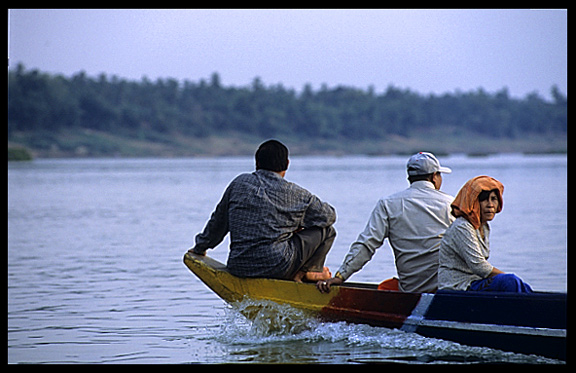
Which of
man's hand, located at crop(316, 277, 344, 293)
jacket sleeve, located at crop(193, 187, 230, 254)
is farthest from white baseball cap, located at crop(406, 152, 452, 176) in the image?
jacket sleeve, located at crop(193, 187, 230, 254)

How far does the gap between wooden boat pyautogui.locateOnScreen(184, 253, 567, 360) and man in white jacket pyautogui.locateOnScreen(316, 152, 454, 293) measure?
25cm

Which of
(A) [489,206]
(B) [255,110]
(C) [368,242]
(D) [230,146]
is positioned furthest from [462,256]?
(B) [255,110]

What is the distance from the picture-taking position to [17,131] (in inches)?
2894

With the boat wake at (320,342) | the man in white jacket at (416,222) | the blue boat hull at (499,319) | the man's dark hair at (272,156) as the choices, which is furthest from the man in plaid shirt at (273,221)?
the blue boat hull at (499,319)

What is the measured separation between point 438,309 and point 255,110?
282 ft

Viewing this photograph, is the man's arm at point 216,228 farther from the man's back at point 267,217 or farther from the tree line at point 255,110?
the tree line at point 255,110

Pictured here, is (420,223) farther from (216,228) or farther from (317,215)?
(216,228)

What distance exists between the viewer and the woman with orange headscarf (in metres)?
5.74

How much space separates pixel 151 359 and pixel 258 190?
145 centimetres

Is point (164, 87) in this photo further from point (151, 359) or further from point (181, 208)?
point (151, 359)

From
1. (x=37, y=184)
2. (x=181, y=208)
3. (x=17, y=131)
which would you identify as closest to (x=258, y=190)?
(x=181, y=208)

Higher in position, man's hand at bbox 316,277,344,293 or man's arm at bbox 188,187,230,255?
man's arm at bbox 188,187,230,255

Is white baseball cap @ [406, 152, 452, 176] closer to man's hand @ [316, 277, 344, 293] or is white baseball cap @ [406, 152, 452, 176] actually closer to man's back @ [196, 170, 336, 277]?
man's back @ [196, 170, 336, 277]

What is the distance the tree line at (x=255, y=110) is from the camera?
7938cm
